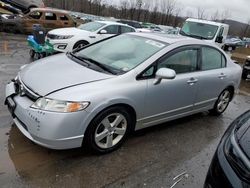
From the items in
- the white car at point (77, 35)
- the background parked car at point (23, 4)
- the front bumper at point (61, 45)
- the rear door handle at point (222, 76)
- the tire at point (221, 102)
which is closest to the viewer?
the rear door handle at point (222, 76)

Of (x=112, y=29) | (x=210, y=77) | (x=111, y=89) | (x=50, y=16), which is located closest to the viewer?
(x=111, y=89)

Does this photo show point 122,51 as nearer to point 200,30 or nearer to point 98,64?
point 98,64

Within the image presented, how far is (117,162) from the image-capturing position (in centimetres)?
353

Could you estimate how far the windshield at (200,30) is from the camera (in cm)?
1289

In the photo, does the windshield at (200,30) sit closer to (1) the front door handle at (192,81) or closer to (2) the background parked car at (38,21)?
(2) the background parked car at (38,21)

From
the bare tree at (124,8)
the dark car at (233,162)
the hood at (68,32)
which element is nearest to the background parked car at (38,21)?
the hood at (68,32)

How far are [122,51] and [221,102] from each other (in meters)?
2.46

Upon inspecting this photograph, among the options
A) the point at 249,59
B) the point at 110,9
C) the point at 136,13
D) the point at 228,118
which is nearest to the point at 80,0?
the point at 110,9

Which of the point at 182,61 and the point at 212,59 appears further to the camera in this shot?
the point at 212,59

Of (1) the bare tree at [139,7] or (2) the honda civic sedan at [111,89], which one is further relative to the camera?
(1) the bare tree at [139,7]

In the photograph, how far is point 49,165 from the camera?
Answer: 10.8 ft

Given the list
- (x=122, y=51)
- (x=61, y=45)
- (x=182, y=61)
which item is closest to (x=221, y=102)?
(x=182, y=61)

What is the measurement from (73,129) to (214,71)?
2.95 meters

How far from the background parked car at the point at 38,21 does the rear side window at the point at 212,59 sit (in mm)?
13023
